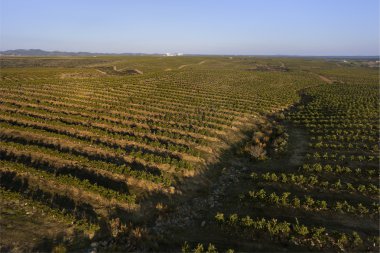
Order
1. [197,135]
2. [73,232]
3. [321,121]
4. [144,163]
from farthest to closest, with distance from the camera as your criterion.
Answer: [321,121]
[197,135]
[144,163]
[73,232]

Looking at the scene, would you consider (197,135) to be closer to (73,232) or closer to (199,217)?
(199,217)

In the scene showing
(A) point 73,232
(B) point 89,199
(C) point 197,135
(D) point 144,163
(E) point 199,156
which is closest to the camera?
(A) point 73,232

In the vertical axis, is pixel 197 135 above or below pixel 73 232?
above

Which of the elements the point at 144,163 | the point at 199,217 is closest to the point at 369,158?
the point at 199,217

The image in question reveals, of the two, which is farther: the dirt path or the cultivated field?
the dirt path

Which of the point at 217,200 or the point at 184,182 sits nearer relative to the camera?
the point at 217,200

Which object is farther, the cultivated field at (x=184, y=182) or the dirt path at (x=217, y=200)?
the dirt path at (x=217, y=200)

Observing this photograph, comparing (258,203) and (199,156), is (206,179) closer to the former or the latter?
(199,156)

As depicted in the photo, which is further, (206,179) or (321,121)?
(321,121)

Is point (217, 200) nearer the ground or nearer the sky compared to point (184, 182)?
nearer the ground
